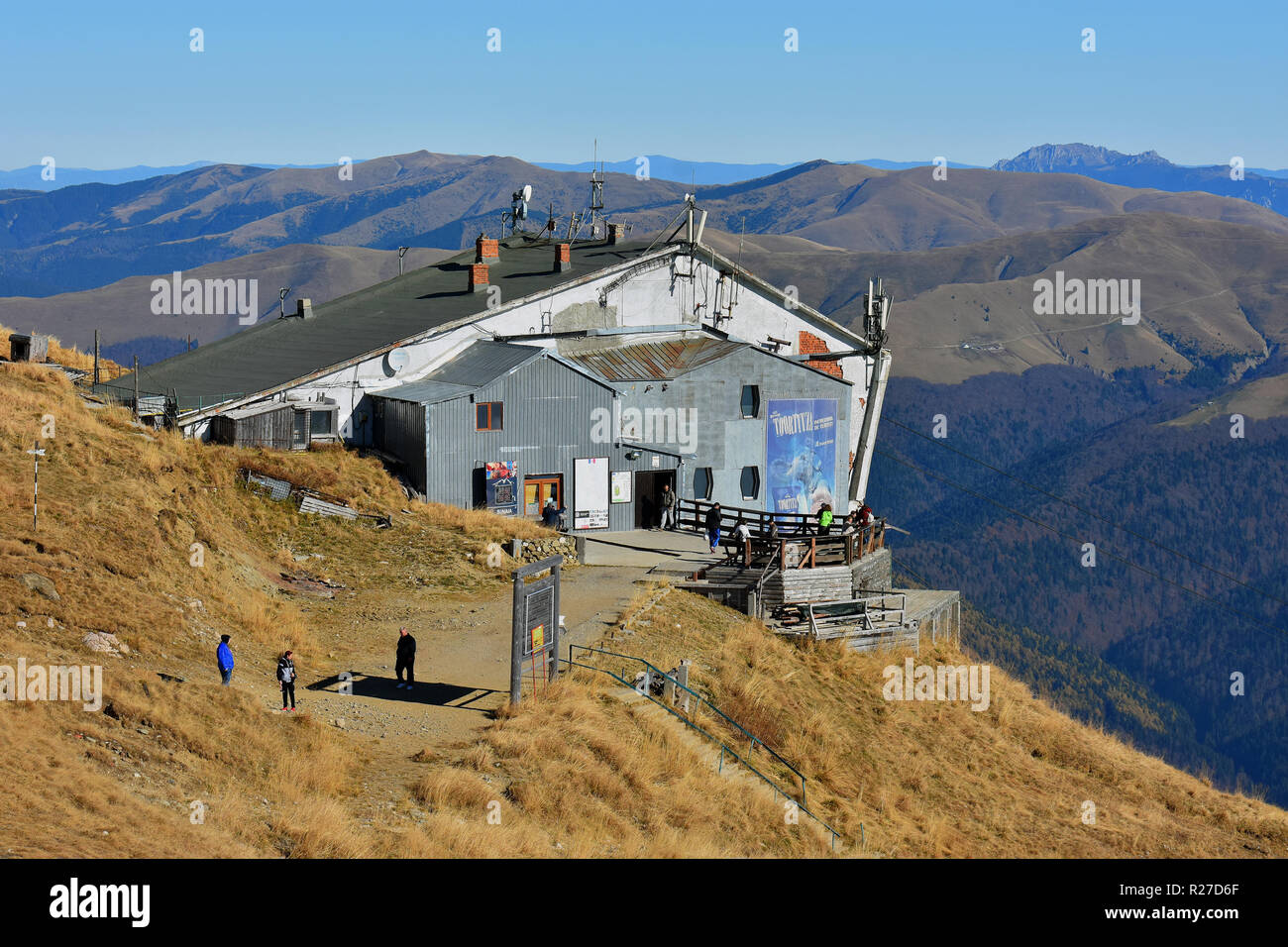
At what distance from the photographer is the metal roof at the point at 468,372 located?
117 ft

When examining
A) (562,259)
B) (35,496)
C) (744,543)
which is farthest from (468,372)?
(35,496)

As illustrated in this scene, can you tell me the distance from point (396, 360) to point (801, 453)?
12981 mm

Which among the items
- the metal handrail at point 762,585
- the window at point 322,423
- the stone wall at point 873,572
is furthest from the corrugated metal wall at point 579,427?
the metal handrail at point 762,585

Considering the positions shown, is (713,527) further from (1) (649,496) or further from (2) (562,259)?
(2) (562,259)

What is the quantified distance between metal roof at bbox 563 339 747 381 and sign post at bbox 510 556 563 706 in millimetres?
17361

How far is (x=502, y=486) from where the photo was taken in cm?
3547

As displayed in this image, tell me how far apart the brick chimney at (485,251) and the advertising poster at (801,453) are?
1337 cm

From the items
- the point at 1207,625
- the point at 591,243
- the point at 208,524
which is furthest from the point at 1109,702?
the point at 208,524

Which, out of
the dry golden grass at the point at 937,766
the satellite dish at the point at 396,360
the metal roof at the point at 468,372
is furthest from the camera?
the satellite dish at the point at 396,360

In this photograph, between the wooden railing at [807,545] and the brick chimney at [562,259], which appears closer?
the wooden railing at [807,545]

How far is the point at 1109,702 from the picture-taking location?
15075 cm

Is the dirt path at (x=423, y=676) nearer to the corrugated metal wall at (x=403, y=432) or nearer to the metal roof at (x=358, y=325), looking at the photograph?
the corrugated metal wall at (x=403, y=432)

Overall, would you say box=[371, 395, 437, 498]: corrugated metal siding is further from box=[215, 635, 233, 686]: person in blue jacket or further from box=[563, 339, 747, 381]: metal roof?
box=[215, 635, 233, 686]: person in blue jacket

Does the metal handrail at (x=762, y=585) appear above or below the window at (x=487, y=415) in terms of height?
below
